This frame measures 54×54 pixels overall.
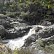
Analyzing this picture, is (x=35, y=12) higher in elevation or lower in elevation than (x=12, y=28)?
higher

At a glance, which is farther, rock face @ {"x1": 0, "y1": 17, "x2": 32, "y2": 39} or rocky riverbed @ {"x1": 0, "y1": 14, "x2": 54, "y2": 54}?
rock face @ {"x1": 0, "y1": 17, "x2": 32, "y2": 39}

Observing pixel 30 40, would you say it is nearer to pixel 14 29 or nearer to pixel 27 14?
pixel 14 29

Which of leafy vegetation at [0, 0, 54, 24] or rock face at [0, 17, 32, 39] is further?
leafy vegetation at [0, 0, 54, 24]

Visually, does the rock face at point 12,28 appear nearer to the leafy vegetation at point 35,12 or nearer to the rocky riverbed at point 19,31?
the rocky riverbed at point 19,31

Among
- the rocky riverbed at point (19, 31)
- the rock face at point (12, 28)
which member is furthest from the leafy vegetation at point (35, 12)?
the rock face at point (12, 28)

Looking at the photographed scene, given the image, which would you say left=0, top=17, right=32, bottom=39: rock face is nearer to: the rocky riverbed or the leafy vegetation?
the rocky riverbed

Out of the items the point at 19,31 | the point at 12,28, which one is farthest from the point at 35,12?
the point at 19,31

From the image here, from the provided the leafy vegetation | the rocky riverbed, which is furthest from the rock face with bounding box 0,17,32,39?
the leafy vegetation

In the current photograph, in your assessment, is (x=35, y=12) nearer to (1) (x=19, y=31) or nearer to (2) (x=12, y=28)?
(2) (x=12, y=28)

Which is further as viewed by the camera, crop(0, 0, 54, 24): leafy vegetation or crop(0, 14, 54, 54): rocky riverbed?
crop(0, 0, 54, 24): leafy vegetation

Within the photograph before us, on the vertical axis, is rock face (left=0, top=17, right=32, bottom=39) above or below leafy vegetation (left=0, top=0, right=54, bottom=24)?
below

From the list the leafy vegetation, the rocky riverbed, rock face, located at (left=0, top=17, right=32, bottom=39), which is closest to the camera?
the rocky riverbed

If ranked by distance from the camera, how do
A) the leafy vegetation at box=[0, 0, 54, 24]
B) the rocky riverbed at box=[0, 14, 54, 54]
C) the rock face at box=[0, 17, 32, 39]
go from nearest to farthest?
the rocky riverbed at box=[0, 14, 54, 54], the rock face at box=[0, 17, 32, 39], the leafy vegetation at box=[0, 0, 54, 24]

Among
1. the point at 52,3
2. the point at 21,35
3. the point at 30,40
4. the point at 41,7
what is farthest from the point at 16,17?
the point at 52,3
